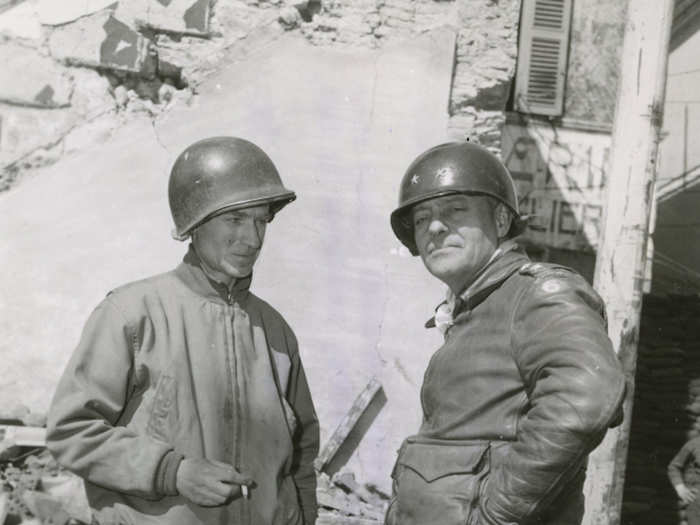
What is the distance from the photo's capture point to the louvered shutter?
40.1ft

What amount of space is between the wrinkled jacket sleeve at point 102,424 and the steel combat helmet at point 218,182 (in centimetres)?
52

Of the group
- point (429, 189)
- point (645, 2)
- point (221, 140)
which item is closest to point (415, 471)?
point (429, 189)

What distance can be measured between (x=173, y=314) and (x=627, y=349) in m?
3.69

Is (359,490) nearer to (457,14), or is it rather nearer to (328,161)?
(328,161)

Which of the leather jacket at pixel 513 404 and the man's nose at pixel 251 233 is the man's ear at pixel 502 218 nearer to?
the leather jacket at pixel 513 404

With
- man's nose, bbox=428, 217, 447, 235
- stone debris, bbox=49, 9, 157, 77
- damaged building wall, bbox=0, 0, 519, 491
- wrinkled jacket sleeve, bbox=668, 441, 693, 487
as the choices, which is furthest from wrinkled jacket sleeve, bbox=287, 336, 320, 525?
wrinkled jacket sleeve, bbox=668, 441, 693, 487

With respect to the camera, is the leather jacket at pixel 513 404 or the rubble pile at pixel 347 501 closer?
the leather jacket at pixel 513 404

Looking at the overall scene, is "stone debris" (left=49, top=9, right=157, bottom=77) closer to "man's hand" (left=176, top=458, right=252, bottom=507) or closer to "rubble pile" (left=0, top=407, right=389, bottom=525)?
"rubble pile" (left=0, top=407, right=389, bottom=525)

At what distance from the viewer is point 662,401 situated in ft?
33.5

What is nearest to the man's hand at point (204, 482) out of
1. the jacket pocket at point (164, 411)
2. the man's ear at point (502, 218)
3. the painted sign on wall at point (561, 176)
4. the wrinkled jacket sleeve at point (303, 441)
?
the jacket pocket at point (164, 411)

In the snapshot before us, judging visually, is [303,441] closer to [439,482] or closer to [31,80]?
[439,482]

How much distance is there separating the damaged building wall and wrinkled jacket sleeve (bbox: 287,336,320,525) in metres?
2.95

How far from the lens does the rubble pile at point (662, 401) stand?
9.91 metres

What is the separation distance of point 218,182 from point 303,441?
1.04 metres
